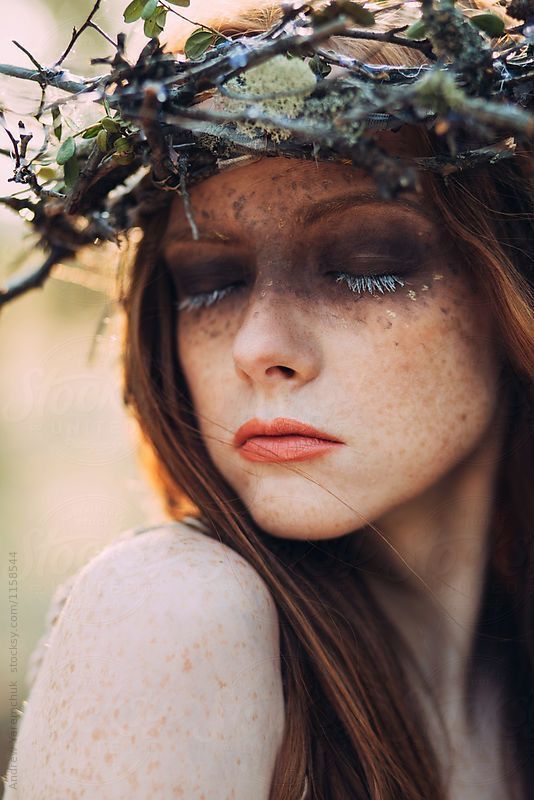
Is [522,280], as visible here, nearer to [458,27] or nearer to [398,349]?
[398,349]

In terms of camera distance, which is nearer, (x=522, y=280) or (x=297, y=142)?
(x=297, y=142)

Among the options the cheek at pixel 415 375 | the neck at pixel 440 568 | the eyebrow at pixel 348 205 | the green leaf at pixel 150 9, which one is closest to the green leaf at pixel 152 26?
the green leaf at pixel 150 9

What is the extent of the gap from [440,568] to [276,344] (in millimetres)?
570

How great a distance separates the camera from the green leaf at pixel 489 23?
37.4 inches

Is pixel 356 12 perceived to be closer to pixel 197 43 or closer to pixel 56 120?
pixel 197 43

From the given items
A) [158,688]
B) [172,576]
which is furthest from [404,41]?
[158,688]

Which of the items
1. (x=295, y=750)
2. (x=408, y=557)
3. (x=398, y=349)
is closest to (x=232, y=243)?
(x=398, y=349)

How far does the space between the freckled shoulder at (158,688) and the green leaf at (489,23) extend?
2.75 feet

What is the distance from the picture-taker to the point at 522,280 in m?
1.22

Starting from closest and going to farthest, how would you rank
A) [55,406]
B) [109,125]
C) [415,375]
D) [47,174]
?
[109,125], [415,375], [47,174], [55,406]

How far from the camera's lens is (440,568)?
1.37m

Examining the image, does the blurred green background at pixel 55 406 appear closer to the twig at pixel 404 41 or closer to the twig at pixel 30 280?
the twig at pixel 30 280

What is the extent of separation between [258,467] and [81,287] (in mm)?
698

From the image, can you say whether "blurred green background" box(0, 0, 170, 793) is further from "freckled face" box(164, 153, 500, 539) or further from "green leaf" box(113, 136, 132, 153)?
"freckled face" box(164, 153, 500, 539)
